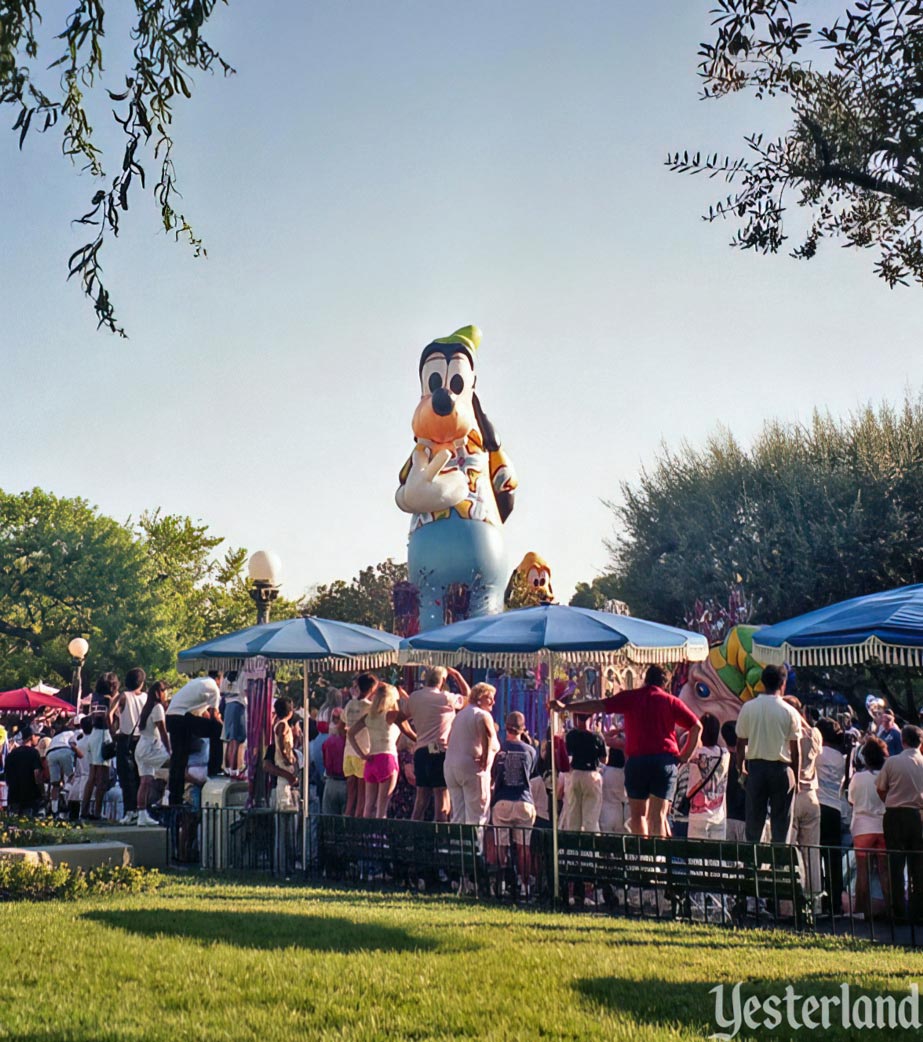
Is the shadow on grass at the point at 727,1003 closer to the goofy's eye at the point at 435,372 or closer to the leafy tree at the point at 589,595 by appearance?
the goofy's eye at the point at 435,372

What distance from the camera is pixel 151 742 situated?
14.2 meters

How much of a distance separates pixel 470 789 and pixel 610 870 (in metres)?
1.90

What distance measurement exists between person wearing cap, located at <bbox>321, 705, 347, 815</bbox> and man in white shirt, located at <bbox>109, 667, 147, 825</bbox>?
2.40 meters

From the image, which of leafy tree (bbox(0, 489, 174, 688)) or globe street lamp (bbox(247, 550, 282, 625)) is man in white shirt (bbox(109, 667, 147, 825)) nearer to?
globe street lamp (bbox(247, 550, 282, 625))

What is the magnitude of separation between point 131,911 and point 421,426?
1698 centimetres

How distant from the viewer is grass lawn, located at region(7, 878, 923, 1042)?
19.3 ft

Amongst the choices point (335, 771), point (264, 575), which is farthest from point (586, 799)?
point (264, 575)

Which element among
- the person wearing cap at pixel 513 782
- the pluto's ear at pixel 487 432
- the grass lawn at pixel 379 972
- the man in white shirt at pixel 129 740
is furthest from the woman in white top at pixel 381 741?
the pluto's ear at pixel 487 432

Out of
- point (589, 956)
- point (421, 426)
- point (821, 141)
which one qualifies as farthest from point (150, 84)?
point (421, 426)

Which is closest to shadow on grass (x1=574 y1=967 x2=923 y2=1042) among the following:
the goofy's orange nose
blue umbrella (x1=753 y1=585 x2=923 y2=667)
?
blue umbrella (x1=753 y1=585 x2=923 y2=667)

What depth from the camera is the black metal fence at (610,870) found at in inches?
367

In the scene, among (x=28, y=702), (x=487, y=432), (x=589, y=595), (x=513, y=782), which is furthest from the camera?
(x=589, y=595)

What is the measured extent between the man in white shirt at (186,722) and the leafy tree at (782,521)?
2089cm

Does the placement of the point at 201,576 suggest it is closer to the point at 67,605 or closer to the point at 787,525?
the point at 67,605
